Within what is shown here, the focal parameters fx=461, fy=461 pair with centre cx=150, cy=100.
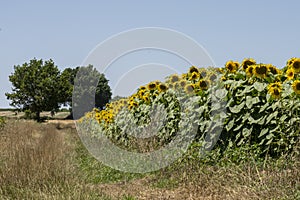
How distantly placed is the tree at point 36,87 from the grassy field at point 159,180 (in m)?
39.1

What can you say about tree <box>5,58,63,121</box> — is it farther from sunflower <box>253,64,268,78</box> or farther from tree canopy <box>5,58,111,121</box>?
sunflower <box>253,64,268,78</box>

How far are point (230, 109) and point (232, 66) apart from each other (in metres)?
0.95

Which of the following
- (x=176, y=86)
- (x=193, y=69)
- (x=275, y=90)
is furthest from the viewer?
(x=176, y=86)

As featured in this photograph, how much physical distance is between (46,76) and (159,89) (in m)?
39.3

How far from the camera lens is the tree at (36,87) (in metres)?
46.2

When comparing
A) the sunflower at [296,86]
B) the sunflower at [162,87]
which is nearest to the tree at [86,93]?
the sunflower at [162,87]

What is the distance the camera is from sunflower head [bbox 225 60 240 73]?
7.80 metres

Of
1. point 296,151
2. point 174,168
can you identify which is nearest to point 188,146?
point 174,168

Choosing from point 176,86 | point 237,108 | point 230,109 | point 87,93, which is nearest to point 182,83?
point 176,86

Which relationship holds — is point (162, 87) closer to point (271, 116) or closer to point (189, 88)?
point (189, 88)

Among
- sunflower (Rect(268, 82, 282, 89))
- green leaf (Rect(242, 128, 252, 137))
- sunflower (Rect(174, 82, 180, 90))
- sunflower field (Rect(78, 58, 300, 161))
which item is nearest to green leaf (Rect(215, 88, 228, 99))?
sunflower field (Rect(78, 58, 300, 161))

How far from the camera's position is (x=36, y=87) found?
47.2 m

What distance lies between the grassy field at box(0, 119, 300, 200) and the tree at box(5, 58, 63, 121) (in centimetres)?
3910

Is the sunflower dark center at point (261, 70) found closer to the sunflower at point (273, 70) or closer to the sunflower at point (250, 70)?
the sunflower at point (250, 70)
